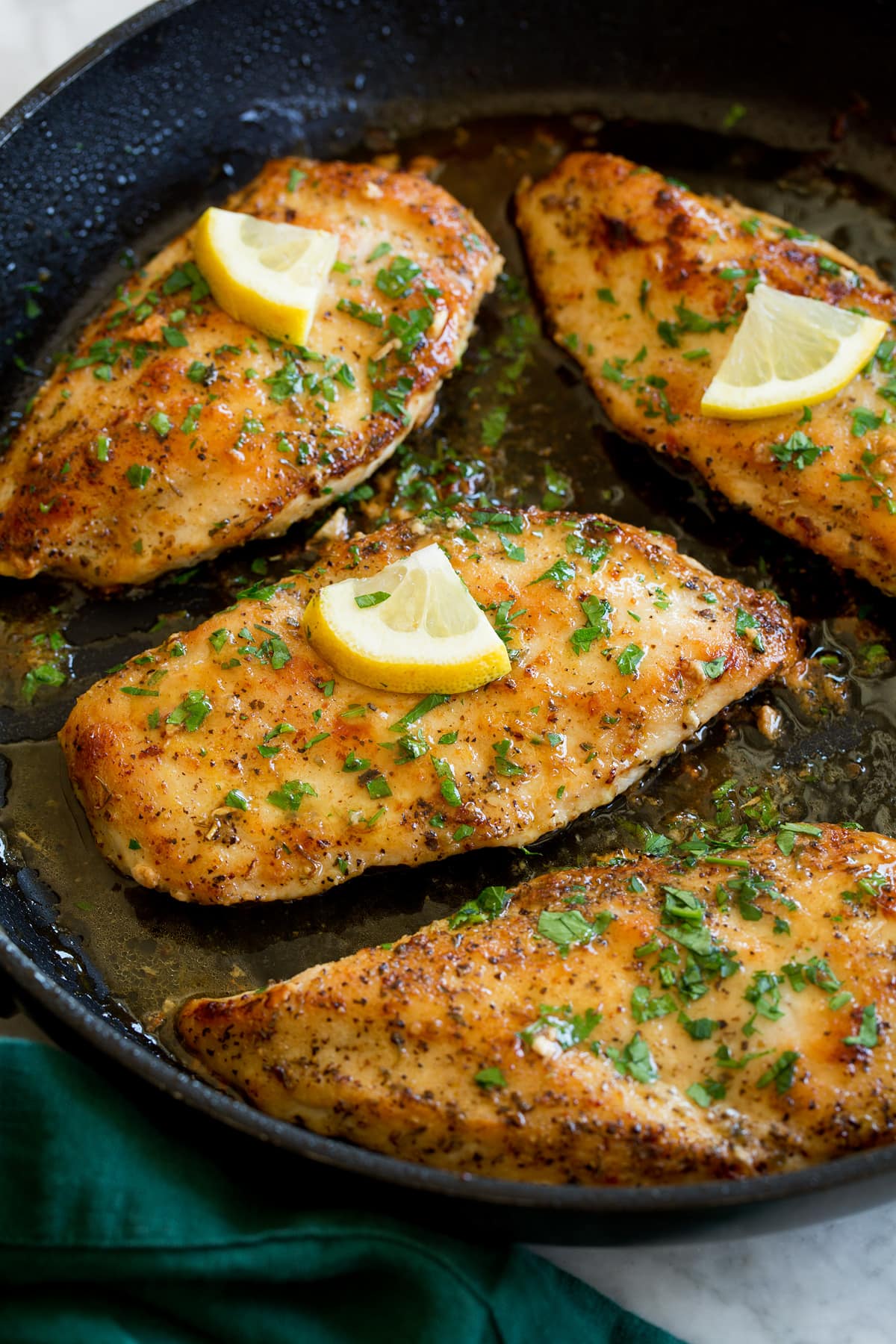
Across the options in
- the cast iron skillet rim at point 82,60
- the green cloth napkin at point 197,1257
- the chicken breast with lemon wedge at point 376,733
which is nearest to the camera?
the green cloth napkin at point 197,1257

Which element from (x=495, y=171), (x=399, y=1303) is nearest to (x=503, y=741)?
(x=399, y=1303)

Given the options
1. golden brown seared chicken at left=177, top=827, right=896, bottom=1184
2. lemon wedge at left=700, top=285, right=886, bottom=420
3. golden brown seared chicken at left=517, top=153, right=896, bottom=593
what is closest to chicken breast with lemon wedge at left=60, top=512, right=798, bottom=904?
golden brown seared chicken at left=177, top=827, right=896, bottom=1184

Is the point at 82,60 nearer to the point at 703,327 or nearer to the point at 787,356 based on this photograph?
the point at 703,327

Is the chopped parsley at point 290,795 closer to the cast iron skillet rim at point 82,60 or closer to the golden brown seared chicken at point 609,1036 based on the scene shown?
the golden brown seared chicken at point 609,1036

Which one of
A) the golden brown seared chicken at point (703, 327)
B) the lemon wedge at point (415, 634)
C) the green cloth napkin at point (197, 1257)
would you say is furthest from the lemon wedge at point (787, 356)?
the green cloth napkin at point (197, 1257)

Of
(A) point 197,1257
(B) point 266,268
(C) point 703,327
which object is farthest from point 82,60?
(A) point 197,1257

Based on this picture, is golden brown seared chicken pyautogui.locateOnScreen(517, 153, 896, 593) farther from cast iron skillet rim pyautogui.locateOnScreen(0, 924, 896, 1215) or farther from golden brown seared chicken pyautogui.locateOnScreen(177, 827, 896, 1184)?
cast iron skillet rim pyautogui.locateOnScreen(0, 924, 896, 1215)

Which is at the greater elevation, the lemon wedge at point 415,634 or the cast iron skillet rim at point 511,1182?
the lemon wedge at point 415,634
